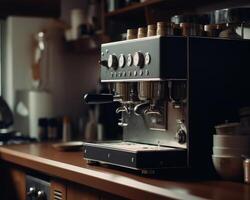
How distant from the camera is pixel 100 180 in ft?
5.76

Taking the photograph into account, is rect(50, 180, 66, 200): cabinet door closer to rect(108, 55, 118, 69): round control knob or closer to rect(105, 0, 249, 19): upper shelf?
rect(108, 55, 118, 69): round control knob

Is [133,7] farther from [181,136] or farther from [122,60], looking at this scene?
[181,136]

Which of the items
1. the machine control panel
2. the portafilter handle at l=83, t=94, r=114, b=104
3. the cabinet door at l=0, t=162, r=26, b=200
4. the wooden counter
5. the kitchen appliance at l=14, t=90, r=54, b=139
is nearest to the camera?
the wooden counter

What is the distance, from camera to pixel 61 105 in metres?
3.47

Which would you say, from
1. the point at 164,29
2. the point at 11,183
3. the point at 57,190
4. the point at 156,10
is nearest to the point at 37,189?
the point at 57,190

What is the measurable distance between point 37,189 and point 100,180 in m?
0.60

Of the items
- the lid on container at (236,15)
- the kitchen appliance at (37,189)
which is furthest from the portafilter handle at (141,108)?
the kitchen appliance at (37,189)

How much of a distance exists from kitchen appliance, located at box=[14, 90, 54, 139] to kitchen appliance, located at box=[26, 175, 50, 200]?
36.0 inches

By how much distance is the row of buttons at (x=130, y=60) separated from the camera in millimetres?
1802

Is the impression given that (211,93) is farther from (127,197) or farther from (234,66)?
(127,197)

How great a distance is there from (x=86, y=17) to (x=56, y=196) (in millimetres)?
1418

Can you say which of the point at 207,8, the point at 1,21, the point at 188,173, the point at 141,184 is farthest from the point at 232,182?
the point at 1,21

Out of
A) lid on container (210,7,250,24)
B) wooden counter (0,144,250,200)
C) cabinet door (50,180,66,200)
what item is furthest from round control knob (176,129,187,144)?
cabinet door (50,180,66,200)

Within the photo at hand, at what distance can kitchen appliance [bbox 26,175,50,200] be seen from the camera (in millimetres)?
2215
